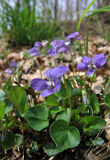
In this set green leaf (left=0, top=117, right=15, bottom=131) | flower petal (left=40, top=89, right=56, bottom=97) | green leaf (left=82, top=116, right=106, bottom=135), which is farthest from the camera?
green leaf (left=0, top=117, right=15, bottom=131)

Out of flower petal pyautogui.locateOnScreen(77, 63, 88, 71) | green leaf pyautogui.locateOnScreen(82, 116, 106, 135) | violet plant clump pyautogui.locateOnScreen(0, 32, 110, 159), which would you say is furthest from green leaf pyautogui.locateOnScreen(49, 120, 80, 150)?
flower petal pyautogui.locateOnScreen(77, 63, 88, 71)

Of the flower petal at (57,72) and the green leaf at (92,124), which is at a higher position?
the flower petal at (57,72)

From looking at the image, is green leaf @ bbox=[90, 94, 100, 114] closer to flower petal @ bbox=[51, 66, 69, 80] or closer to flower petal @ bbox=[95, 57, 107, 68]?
flower petal @ bbox=[95, 57, 107, 68]

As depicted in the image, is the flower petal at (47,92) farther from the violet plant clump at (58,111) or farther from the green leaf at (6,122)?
the green leaf at (6,122)

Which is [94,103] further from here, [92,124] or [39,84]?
[39,84]

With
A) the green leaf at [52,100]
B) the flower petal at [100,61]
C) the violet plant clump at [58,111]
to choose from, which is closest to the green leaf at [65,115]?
the violet plant clump at [58,111]

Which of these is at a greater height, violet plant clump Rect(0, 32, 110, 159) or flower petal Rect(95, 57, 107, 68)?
flower petal Rect(95, 57, 107, 68)

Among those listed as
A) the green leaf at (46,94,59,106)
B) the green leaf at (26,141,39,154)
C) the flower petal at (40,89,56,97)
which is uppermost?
the flower petal at (40,89,56,97)

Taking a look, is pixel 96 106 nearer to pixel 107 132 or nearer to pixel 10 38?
pixel 107 132
